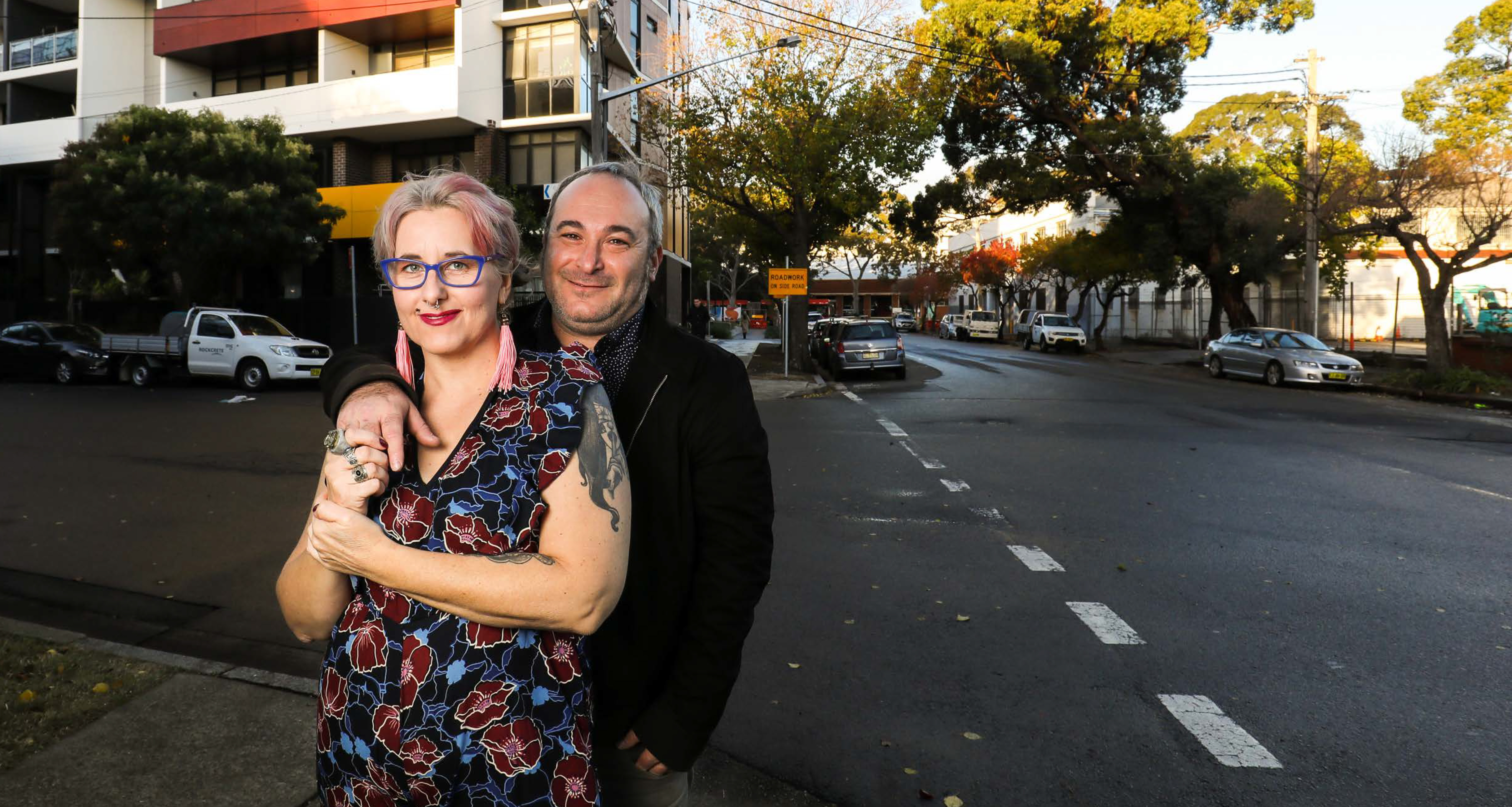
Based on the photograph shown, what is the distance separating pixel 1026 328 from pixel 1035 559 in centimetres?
3938

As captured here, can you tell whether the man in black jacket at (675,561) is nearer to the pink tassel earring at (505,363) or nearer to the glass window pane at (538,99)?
the pink tassel earring at (505,363)

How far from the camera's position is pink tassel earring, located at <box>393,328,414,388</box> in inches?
78.2

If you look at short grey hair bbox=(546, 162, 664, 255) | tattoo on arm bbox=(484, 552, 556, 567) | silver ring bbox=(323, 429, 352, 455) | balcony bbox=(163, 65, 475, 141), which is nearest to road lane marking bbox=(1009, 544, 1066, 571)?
short grey hair bbox=(546, 162, 664, 255)

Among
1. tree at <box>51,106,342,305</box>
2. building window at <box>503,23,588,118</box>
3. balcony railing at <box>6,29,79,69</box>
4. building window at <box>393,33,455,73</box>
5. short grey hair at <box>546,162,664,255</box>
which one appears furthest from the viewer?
balcony railing at <box>6,29,79,69</box>

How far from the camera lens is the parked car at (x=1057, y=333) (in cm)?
4078

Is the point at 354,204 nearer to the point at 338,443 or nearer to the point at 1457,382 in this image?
the point at 1457,382

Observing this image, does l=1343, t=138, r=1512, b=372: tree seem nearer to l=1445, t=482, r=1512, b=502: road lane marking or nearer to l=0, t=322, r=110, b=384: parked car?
l=1445, t=482, r=1512, b=502: road lane marking

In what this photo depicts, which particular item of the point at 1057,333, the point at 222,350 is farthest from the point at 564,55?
the point at 1057,333

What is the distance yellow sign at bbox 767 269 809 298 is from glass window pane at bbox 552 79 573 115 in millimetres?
7785

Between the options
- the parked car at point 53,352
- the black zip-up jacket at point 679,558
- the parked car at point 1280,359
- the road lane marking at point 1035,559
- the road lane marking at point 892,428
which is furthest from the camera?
the parked car at point 53,352

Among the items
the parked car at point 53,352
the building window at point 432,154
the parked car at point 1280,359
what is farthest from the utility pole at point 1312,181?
the parked car at point 53,352

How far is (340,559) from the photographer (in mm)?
1736

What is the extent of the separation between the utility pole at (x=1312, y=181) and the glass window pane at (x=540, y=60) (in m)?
20.5

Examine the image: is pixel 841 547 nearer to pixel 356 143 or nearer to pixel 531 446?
pixel 531 446
